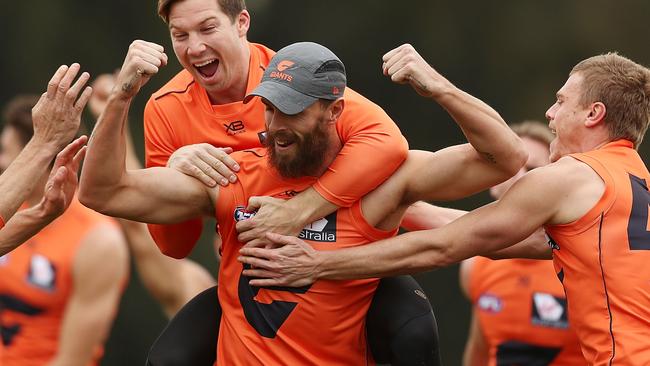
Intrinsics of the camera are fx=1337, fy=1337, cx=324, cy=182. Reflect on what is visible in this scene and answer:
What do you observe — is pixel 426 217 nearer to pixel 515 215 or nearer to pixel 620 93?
pixel 515 215

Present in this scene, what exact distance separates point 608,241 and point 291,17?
18.9ft

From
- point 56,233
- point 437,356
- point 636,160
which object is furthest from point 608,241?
point 56,233

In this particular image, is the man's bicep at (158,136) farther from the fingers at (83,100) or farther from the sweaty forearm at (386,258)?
the sweaty forearm at (386,258)

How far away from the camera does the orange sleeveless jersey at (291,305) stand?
216 inches

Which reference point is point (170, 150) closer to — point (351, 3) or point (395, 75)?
point (395, 75)

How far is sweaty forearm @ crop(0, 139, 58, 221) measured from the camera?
5.57 metres

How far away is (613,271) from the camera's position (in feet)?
16.9

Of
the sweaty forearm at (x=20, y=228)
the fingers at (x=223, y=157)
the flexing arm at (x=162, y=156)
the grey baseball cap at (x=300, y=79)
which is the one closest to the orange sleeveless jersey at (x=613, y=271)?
the grey baseball cap at (x=300, y=79)

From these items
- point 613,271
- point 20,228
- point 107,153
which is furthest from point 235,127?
point 613,271

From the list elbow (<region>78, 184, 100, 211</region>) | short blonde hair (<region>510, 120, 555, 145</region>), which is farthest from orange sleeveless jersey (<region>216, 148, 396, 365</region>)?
short blonde hair (<region>510, 120, 555, 145</region>)

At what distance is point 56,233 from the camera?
788cm

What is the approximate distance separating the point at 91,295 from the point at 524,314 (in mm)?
2533

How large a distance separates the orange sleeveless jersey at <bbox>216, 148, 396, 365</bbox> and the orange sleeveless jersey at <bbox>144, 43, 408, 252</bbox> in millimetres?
141

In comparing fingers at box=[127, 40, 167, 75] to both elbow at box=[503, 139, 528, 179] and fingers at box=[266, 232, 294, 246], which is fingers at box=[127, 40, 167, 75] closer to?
fingers at box=[266, 232, 294, 246]
